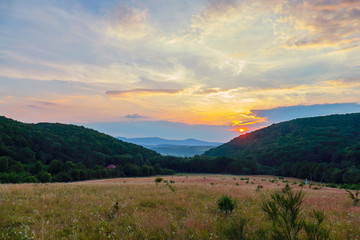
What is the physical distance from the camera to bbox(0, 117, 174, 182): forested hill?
224 ft

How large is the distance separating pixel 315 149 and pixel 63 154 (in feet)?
501

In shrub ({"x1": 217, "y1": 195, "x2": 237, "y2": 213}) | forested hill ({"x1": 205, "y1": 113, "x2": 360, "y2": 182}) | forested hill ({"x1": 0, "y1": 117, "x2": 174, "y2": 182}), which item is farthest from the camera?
forested hill ({"x1": 205, "y1": 113, "x2": 360, "y2": 182})

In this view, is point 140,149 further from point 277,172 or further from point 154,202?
point 154,202

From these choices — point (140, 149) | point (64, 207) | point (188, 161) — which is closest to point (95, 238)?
point (64, 207)

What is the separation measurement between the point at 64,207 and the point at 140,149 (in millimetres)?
138446

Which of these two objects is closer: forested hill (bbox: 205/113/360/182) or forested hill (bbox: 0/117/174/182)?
forested hill (bbox: 0/117/174/182)

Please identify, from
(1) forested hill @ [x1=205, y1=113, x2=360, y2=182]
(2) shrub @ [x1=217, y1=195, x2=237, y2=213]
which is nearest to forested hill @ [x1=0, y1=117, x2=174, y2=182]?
(2) shrub @ [x1=217, y1=195, x2=237, y2=213]

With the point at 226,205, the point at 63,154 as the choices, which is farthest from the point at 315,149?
the point at 226,205

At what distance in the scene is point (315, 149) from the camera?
133750mm

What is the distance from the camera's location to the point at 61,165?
7412 cm

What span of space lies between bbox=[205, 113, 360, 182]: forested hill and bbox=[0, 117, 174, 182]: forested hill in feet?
212

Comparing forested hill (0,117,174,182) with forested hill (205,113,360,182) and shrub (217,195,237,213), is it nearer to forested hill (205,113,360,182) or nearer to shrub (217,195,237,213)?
shrub (217,195,237,213)

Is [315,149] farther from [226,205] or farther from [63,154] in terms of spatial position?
[226,205]

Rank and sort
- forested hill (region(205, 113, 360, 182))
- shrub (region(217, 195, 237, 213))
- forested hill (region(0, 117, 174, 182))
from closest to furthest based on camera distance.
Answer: shrub (region(217, 195, 237, 213)) → forested hill (region(0, 117, 174, 182)) → forested hill (region(205, 113, 360, 182))
